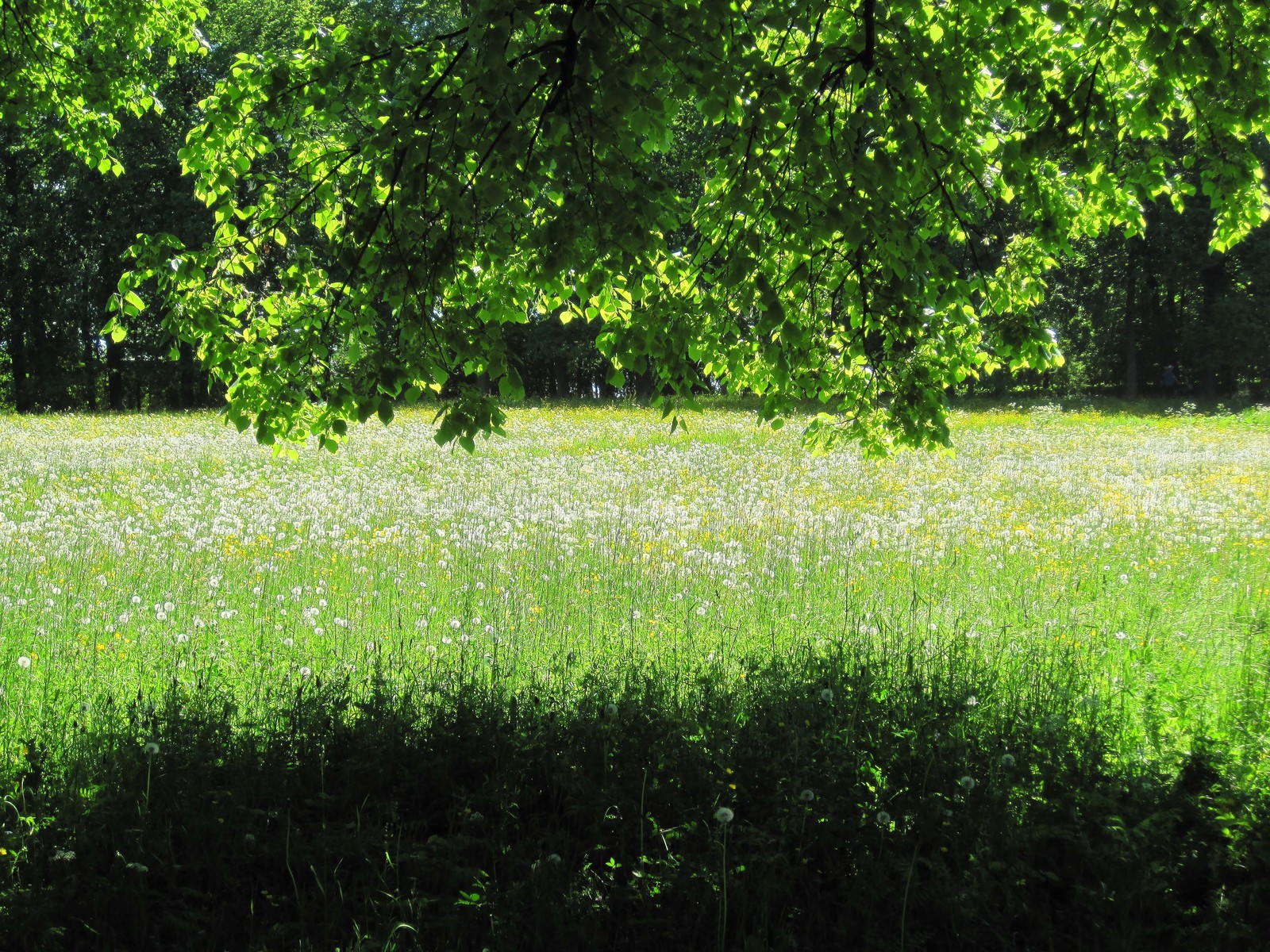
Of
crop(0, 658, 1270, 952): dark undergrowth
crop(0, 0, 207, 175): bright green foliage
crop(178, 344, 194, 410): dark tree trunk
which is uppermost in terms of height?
crop(0, 0, 207, 175): bright green foliage

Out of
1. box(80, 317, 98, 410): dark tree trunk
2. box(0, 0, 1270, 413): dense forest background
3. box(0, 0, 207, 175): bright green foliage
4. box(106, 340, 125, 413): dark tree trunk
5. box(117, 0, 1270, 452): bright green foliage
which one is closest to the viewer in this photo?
box(117, 0, 1270, 452): bright green foliage

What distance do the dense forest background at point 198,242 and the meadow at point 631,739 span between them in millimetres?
26586

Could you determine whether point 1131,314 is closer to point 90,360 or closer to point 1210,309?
point 1210,309

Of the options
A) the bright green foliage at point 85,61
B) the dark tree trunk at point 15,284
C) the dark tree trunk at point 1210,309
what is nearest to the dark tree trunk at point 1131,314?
the dark tree trunk at point 1210,309

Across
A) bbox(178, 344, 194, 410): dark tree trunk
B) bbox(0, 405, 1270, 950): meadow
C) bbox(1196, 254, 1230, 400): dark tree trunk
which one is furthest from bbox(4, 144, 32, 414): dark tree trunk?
bbox(1196, 254, 1230, 400): dark tree trunk

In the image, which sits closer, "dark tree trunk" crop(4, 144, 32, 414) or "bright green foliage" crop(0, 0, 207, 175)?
"bright green foliage" crop(0, 0, 207, 175)

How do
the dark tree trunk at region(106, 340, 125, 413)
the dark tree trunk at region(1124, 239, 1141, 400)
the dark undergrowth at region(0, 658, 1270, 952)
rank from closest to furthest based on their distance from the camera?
the dark undergrowth at region(0, 658, 1270, 952) < the dark tree trunk at region(106, 340, 125, 413) < the dark tree trunk at region(1124, 239, 1141, 400)

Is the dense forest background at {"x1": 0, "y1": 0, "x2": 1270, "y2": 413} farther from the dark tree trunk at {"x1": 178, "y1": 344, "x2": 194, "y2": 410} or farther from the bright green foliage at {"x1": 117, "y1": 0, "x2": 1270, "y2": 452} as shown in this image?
the bright green foliage at {"x1": 117, "y1": 0, "x2": 1270, "y2": 452}

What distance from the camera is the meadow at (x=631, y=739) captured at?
396 centimetres

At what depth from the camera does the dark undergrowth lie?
387 cm

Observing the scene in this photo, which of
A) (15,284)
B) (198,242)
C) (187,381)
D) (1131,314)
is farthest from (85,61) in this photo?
(1131,314)

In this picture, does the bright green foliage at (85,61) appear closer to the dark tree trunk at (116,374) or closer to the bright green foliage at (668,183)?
the bright green foliage at (668,183)

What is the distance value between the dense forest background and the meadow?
26.6 meters

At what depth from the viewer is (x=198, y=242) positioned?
36688 millimetres
